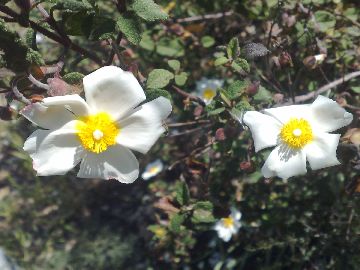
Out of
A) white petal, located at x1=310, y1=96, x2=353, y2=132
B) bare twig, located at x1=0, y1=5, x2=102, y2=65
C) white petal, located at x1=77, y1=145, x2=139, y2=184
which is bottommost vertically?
white petal, located at x1=77, y1=145, x2=139, y2=184

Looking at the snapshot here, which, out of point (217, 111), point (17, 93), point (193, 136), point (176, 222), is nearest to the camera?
point (17, 93)

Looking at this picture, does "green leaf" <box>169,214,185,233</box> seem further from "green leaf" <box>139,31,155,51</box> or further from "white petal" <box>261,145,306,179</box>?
"green leaf" <box>139,31,155,51</box>

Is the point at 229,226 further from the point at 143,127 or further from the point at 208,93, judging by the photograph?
the point at 143,127

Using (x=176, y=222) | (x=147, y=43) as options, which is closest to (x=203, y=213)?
(x=176, y=222)

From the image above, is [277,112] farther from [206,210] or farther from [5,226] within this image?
[5,226]

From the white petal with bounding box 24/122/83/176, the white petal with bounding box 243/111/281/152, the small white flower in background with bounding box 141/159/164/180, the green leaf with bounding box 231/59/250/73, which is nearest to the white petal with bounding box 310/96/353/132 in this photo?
the white petal with bounding box 243/111/281/152

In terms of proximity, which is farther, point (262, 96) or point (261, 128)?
point (262, 96)
